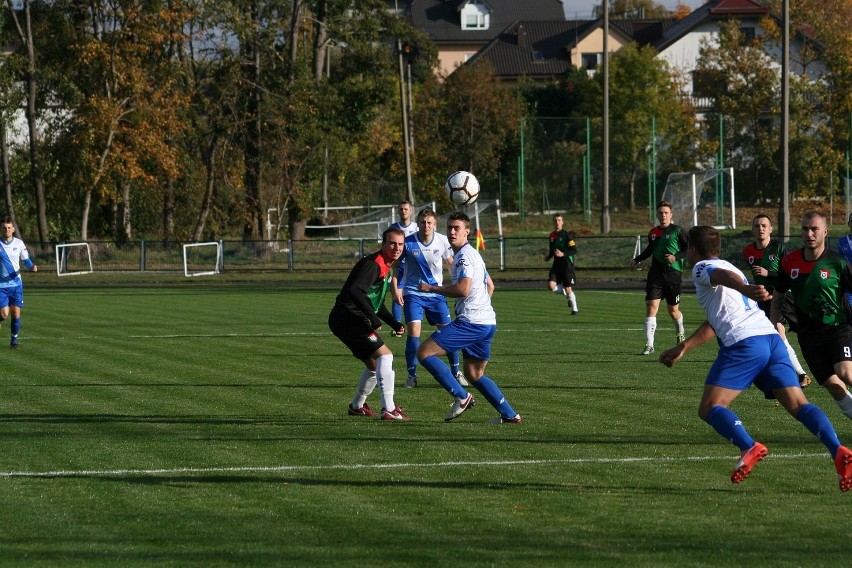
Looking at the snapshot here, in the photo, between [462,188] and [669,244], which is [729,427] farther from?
[462,188]

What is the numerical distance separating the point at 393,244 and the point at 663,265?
7192mm

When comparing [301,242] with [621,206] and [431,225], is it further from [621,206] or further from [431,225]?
[431,225]

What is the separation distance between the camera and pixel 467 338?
10.6 meters

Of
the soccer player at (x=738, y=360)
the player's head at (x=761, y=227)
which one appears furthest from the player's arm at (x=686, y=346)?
the player's head at (x=761, y=227)

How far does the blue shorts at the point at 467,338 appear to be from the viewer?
34.6 ft

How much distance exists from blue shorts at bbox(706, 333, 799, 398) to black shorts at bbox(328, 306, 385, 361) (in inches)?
151

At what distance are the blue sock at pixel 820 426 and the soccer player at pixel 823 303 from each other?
1.76 meters

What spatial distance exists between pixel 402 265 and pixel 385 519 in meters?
7.15

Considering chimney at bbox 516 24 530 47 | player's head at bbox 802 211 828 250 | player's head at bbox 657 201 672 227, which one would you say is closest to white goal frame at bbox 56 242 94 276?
player's head at bbox 657 201 672 227

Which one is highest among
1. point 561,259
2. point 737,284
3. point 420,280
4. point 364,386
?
point 737,284

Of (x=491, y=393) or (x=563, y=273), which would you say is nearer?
(x=491, y=393)

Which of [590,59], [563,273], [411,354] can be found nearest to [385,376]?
[411,354]

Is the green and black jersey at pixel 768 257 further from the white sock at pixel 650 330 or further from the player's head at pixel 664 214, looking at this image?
the white sock at pixel 650 330

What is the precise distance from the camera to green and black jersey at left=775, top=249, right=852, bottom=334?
9375mm
